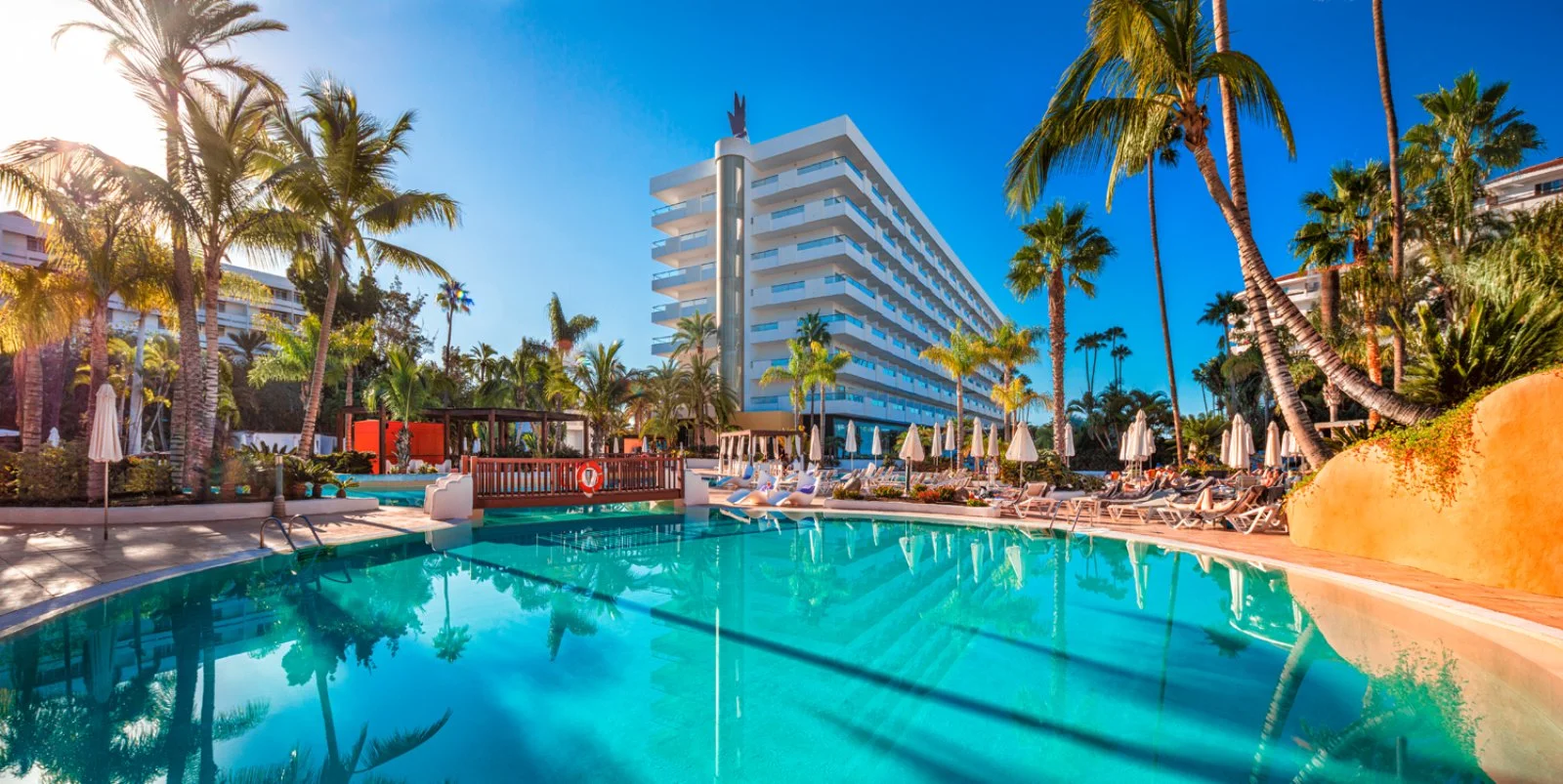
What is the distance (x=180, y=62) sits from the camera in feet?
40.0

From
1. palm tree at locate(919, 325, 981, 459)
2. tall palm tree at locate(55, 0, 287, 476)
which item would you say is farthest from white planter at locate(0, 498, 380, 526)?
palm tree at locate(919, 325, 981, 459)

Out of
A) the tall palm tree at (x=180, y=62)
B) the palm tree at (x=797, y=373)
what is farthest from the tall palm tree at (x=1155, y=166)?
the palm tree at (x=797, y=373)

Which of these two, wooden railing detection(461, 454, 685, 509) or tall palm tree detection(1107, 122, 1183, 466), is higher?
tall palm tree detection(1107, 122, 1183, 466)

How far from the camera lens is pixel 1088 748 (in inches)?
161

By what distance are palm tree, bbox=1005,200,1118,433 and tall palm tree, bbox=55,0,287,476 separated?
22316mm

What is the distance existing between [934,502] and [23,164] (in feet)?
65.3

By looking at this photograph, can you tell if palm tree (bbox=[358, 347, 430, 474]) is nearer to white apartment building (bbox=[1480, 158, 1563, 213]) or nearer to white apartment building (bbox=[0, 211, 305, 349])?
white apartment building (bbox=[0, 211, 305, 349])

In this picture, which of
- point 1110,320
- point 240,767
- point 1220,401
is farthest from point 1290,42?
point 1110,320

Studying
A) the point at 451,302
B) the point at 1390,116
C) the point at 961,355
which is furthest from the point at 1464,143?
the point at 451,302

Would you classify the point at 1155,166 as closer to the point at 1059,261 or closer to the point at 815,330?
the point at 1059,261

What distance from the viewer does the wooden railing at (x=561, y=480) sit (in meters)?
14.4

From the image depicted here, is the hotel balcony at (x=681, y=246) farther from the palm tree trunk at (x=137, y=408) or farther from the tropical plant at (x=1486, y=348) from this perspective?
the tropical plant at (x=1486, y=348)

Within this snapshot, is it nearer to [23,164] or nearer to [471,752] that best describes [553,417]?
[23,164]

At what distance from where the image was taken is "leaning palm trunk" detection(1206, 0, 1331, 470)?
396 inches
